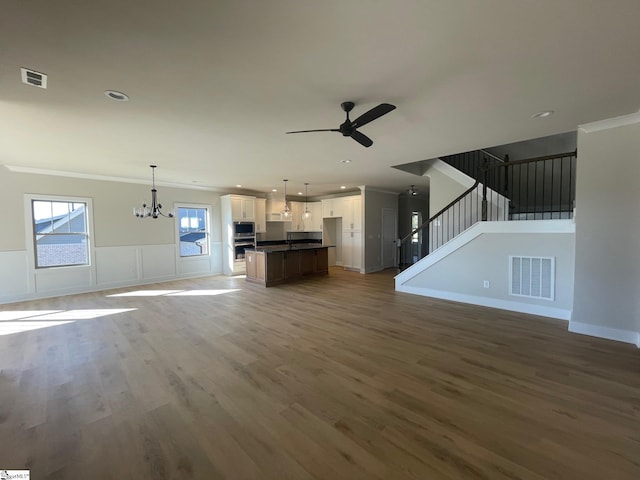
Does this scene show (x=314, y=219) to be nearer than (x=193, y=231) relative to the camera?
No

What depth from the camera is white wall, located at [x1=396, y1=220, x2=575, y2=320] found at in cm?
411

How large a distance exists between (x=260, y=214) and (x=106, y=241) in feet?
14.0

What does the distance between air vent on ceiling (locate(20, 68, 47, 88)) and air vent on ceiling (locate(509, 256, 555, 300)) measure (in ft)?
20.5

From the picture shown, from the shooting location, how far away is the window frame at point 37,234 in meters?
5.66

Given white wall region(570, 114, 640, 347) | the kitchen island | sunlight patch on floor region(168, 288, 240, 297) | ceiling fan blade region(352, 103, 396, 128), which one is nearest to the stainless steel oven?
the kitchen island

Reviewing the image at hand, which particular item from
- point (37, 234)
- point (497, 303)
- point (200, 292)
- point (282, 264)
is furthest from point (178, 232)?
point (497, 303)

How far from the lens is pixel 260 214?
364 inches

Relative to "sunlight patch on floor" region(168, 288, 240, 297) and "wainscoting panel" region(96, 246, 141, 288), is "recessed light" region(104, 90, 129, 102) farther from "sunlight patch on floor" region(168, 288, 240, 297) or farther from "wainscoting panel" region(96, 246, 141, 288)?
"wainscoting panel" region(96, 246, 141, 288)

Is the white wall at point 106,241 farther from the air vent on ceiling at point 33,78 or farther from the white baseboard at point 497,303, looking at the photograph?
the white baseboard at point 497,303

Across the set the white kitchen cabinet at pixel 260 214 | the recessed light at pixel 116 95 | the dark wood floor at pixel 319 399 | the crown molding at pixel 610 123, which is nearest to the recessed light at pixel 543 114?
the crown molding at pixel 610 123

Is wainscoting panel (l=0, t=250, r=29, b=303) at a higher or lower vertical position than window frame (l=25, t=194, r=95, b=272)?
lower

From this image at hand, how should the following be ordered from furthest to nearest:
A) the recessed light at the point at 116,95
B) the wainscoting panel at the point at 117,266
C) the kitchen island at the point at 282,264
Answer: the kitchen island at the point at 282,264, the wainscoting panel at the point at 117,266, the recessed light at the point at 116,95

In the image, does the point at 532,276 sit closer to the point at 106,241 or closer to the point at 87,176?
the point at 106,241

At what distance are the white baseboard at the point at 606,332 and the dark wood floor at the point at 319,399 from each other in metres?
0.16
